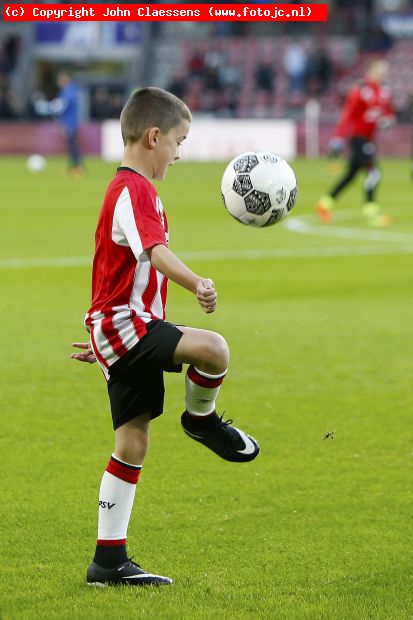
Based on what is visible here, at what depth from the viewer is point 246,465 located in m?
6.37

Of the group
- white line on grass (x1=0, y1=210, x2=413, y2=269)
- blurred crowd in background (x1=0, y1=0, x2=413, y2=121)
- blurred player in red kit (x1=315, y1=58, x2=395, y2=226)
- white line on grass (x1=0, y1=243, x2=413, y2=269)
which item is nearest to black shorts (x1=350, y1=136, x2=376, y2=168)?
blurred player in red kit (x1=315, y1=58, x2=395, y2=226)

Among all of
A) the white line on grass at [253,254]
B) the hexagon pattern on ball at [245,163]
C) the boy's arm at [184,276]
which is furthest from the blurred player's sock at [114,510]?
the white line on grass at [253,254]

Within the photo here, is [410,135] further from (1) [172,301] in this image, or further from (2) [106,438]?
(2) [106,438]

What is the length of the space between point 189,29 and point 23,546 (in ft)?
151

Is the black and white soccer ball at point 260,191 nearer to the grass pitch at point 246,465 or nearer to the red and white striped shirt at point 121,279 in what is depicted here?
the red and white striped shirt at point 121,279

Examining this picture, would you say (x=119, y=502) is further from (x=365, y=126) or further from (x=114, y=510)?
(x=365, y=126)

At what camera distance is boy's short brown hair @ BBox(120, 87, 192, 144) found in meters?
4.59

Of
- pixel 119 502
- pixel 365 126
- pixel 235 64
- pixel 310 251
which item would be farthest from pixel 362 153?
pixel 235 64

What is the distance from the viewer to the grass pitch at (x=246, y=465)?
4.49m

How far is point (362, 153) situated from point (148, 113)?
54.9 ft

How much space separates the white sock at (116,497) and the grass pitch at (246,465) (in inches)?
8.5

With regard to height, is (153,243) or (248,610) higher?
(153,243)

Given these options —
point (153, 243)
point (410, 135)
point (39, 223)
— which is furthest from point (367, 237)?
point (410, 135)

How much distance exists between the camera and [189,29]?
49281 mm
